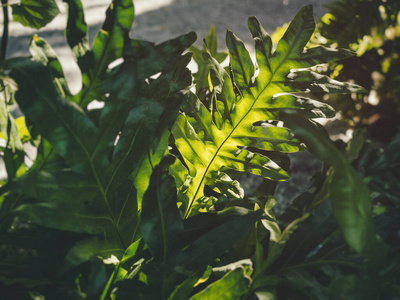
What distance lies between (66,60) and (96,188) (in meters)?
2.52


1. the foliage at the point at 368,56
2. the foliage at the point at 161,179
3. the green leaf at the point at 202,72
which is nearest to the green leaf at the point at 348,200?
the foliage at the point at 161,179

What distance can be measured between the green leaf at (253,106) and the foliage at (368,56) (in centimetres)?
78

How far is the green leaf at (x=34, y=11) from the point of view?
568 millimetres

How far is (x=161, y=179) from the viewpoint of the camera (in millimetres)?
425

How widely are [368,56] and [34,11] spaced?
1523mm

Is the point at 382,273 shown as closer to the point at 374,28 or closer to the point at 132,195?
the point at 132,195

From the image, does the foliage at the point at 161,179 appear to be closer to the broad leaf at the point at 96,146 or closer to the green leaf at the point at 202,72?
the broad leaf at the point at 96,146

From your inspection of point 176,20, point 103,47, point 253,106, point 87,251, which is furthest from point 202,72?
point 176,20

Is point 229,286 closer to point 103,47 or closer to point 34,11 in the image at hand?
point 103,47

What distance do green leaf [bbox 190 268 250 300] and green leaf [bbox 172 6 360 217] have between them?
17 centimetres

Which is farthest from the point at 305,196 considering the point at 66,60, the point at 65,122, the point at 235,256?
the point at 66,60

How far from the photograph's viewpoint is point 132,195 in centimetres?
49

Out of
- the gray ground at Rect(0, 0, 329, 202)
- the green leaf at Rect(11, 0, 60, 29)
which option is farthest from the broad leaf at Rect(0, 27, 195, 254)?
the gray ground at Rect(0, 0, 329, 202)

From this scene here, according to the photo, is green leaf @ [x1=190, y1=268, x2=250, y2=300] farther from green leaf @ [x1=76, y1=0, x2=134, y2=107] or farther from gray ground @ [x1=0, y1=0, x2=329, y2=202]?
gray ground @ [x1=0, y1=0, x2=329, y2=202]
